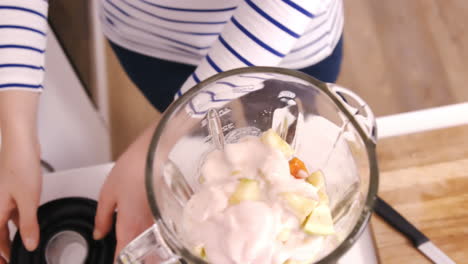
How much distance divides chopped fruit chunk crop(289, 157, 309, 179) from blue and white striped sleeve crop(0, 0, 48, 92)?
1.01ft

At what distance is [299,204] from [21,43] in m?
0.35

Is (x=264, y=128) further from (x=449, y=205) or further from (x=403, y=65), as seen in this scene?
(x=403, y=65)

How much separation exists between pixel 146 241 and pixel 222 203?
6 cm

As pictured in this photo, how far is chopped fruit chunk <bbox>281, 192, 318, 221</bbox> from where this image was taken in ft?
0.93

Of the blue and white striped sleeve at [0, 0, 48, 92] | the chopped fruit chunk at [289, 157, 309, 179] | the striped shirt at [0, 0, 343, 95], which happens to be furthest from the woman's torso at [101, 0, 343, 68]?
the chopped fruit chunk at [289, 157, 309, 179]

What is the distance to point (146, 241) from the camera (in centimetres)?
30

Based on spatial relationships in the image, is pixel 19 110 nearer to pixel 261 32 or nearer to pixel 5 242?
pixel 5 242

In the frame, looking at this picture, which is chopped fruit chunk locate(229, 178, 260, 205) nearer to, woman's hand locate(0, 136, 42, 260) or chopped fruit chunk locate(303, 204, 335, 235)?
chopped fruit chunk locate(303, 204, 335, 235)

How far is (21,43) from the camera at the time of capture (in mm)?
458

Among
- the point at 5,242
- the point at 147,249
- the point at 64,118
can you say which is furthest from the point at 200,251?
the point at 64,118

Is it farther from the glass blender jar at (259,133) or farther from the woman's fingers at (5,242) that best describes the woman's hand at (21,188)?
the glass blender jar at (259,133)

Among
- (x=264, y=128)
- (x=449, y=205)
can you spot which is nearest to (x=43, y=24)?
(x=264, y=128)

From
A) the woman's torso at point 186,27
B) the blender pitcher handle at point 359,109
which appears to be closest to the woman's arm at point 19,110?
the woman's torso at point 186,27

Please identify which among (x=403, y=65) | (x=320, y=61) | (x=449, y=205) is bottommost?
(x=403, y=65)
